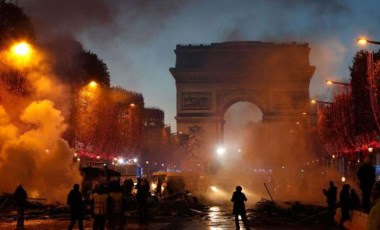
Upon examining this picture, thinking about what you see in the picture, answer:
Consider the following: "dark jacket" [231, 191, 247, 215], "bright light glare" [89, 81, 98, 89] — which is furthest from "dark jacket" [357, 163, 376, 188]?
"bright light glare" [89, 81, 98, 89]

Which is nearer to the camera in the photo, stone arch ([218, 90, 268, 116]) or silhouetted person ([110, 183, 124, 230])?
silhouetted person ([110, 183, 124, 230])

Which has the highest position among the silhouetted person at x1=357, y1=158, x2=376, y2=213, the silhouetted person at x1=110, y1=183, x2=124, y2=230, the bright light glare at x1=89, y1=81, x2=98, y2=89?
the bright light glare at x1=89, y1=81, x2=98, y2=89

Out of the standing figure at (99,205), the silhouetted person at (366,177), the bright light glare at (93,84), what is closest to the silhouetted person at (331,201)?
the silhouetted person at (366,177)

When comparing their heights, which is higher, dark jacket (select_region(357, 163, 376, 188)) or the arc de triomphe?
the arc de triomphe

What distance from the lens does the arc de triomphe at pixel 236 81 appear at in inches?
3647

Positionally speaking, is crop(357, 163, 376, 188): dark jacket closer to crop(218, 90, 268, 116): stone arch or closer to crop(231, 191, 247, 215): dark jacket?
crop(231, 191, 247, 215): dark jacket

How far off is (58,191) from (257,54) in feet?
218

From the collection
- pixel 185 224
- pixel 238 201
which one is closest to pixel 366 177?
pixel 238 201

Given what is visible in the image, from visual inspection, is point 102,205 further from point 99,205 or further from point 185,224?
point 185,224

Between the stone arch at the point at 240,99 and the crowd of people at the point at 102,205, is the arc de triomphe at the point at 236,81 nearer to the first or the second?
the stone arch at the point at 240,99

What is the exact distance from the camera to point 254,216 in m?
26.0

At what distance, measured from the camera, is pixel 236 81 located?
95.1m

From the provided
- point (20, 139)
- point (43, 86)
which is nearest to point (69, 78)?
point (43, 86)

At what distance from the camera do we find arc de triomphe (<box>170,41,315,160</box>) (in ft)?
304
